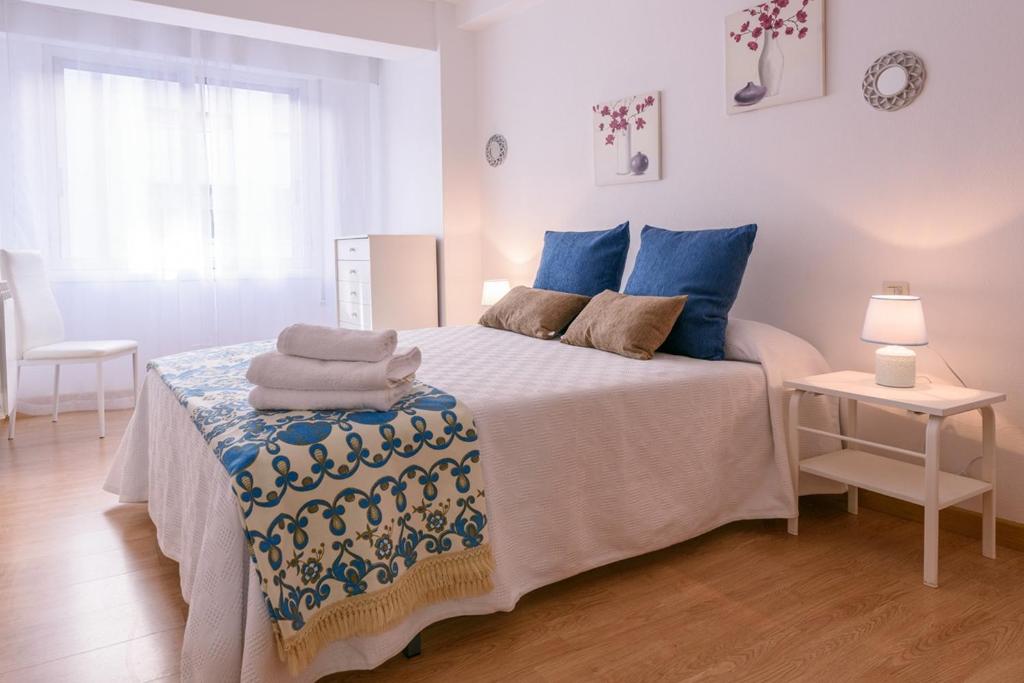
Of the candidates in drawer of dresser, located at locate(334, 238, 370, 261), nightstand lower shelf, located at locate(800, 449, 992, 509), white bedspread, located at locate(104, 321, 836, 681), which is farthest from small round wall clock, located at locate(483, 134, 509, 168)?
nightstand lower shelf, located at locate(800, 449, 992, 509)

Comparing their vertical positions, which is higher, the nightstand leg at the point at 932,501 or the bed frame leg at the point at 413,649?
the nightstand leg at the point at 932,501

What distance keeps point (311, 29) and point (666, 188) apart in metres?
2.22

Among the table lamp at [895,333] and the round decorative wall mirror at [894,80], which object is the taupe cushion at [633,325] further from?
the round decorative wall mirror at [894,80]

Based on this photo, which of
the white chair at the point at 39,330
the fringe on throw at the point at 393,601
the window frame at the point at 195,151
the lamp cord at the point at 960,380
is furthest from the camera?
the window frame at the point at 195,151

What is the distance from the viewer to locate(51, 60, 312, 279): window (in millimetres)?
4242

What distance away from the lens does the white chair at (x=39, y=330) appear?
11.9 ft

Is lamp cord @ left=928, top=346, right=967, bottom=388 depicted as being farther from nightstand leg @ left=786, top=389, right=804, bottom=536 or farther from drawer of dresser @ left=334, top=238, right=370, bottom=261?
drawer of dresser @ left=334, top=238, right=370, bottom=261

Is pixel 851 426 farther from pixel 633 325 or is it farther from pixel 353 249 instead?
pixel 353 249

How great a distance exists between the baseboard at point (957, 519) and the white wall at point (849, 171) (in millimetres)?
54

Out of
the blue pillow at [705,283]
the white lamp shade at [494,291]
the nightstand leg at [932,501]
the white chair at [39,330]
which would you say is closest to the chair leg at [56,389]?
the white chair at [39,330]

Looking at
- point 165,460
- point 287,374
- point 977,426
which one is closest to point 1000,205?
point 977,426

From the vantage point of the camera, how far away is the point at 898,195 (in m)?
2.41

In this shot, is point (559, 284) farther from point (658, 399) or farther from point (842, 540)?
point (842, 540)

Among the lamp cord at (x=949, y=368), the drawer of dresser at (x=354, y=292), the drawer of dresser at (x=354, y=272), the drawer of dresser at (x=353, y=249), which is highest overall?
the drawer of dresser at (x=353, y=249)
